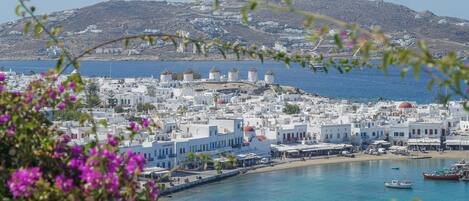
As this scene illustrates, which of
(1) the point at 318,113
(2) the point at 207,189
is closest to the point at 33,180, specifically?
(2) the point at 207,189

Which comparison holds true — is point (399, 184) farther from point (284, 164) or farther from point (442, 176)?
point (284, 164)

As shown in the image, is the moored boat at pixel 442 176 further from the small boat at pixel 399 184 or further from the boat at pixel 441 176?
the small boat at pixel 399 184

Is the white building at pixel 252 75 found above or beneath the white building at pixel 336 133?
above

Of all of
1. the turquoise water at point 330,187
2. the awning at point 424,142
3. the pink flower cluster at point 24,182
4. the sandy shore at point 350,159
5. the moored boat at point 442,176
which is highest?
the pink flower cluster at point 24,182

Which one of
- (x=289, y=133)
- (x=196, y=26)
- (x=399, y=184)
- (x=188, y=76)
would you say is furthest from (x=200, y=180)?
(x=196, y=26)

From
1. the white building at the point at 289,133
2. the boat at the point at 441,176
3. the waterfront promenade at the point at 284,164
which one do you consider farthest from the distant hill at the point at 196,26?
the boat at the point at 441,176

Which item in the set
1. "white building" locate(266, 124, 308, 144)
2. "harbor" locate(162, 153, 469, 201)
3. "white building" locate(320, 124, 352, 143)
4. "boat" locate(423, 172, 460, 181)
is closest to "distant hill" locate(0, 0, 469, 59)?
"white building" locate(320, 124, 352, 143)

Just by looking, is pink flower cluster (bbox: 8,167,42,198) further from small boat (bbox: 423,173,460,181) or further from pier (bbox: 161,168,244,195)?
small boat (bbox: 423,173,460,181)

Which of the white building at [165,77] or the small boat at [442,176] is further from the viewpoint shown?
the white building at [165,77]
